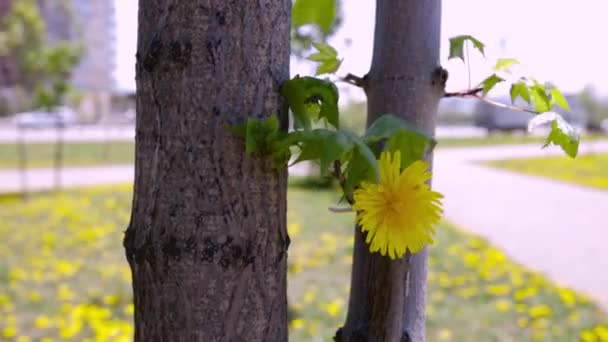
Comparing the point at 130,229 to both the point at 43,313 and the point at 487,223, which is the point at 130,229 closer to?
the point at 43,313

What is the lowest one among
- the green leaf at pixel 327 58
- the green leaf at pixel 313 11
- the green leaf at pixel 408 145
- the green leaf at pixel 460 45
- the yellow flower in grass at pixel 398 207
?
the yellow flower in grass at pixel 398 207

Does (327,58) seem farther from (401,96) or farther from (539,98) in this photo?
(539,98)

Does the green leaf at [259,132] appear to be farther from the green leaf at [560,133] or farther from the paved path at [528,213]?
the paved path at [528,213]

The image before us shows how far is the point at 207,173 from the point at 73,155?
1831 centimetres

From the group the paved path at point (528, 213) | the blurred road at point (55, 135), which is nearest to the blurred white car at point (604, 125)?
the paved path at point (528, 213)

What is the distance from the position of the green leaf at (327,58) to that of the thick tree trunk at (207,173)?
23 cm

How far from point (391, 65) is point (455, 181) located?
12.5m

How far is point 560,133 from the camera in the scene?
0.82 meters

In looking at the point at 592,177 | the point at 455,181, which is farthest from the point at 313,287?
the point at 592,177

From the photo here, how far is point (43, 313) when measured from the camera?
422 cm

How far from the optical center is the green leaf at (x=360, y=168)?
700 millimetres

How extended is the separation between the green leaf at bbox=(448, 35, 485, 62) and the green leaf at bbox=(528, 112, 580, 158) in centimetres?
16

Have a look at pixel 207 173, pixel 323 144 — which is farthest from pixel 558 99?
pixel 207 173

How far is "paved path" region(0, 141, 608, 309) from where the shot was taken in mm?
5883
